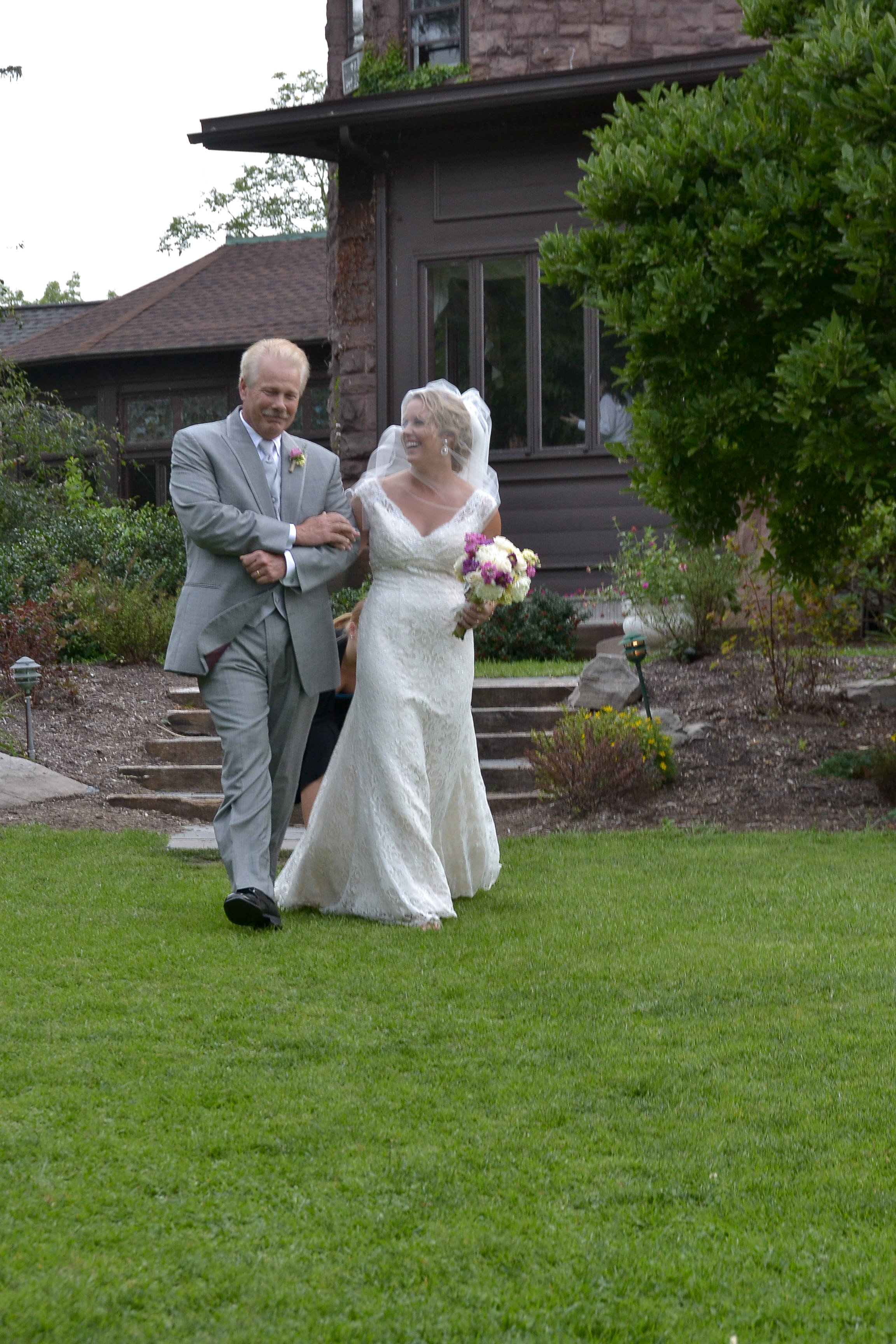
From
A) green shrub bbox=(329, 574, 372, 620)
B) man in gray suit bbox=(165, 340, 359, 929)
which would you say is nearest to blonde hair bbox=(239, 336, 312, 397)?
man in gray suit bbox=(165, 340, 359, 929)

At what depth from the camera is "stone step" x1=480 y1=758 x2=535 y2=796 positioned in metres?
8.96

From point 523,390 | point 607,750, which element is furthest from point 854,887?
point 523,390

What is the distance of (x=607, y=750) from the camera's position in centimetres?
827

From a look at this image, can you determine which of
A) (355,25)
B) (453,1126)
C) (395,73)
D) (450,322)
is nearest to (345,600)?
(450,322)

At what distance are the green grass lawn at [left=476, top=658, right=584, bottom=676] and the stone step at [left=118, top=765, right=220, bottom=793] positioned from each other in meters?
2.44

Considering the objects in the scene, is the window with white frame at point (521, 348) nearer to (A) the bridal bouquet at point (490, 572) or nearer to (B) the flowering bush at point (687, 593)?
(B) the flowering bush at point (687, 593)

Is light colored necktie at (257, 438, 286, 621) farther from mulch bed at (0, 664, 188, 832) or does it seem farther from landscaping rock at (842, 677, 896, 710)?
landscaping rock at (842, 677, 896, 710)

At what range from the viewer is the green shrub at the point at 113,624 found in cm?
1252

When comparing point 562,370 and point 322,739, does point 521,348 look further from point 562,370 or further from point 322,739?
point 322,739

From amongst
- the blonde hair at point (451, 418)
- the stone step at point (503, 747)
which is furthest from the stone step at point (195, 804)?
the blonde hair at point (451, 418)

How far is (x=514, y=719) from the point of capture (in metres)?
9.85

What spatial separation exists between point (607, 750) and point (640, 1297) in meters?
5.88

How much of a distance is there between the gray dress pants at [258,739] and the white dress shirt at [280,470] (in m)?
0.16

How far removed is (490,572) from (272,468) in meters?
0.99
